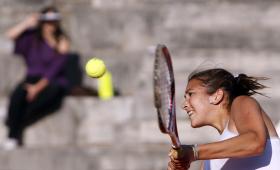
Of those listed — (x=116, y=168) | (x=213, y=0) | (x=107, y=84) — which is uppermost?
(x=213, y=0)

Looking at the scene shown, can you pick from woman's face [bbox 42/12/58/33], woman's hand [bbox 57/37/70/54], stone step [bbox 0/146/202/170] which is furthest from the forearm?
woman's face [bbox 42/12/58/33]

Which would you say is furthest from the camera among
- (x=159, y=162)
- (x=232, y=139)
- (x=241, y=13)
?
(x=241, y=13)

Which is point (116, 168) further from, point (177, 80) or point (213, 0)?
point (213, 0)

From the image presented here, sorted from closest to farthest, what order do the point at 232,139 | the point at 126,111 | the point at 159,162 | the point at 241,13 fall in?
the point at 232,139 < the point at 159,162 < the point at 126,111 < the point at 241,13

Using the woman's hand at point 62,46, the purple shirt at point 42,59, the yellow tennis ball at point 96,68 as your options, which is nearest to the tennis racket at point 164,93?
the yellow tennis ball at point 96,68

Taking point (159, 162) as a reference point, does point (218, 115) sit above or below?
above

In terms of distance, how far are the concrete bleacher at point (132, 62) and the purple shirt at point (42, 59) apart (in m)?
0.26

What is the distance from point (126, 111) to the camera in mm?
9867

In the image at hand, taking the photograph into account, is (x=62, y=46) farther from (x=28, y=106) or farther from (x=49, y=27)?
(x=28, y=106)

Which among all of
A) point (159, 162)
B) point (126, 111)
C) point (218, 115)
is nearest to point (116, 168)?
point (159, 162)

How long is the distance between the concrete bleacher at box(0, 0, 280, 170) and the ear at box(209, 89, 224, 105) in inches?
163

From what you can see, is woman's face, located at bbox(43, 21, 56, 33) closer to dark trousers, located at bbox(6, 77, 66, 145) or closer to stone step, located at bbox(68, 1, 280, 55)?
dark trousers, located at bbox(6, 77, 66, 145)

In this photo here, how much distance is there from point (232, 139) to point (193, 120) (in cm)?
43

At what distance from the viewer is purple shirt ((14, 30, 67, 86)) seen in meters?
9.71
